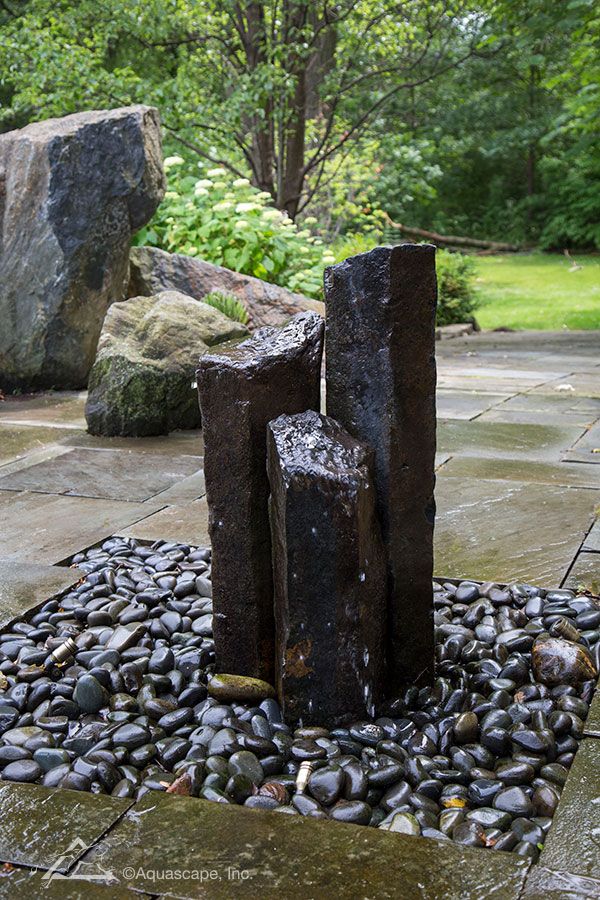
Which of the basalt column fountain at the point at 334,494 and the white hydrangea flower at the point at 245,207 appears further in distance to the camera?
the white hydrangea flower at the point at 245,207

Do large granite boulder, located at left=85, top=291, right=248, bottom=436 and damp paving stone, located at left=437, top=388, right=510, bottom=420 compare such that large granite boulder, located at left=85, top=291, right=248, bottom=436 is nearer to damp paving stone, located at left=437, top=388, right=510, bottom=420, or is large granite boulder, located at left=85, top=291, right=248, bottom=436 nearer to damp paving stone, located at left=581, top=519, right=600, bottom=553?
damp paving stone, located at left=437, top=388, right=510, bottom=420

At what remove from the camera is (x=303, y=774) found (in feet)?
6.77

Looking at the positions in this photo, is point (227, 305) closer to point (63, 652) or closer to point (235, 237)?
point (235, 237)

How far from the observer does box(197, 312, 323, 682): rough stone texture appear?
2.41 m

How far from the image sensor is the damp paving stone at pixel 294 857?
1621 millimetres

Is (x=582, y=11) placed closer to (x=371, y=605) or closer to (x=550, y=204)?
(x=371, y=605)

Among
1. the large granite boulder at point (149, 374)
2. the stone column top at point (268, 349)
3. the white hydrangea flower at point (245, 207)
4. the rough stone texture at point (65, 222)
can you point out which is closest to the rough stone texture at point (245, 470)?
the stone column top at point (268, 349)

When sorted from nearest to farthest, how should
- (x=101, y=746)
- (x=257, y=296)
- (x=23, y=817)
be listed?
(x=23, y=817)
(x=101, y=746)
(x=257, y=296)

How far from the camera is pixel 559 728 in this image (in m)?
2.21

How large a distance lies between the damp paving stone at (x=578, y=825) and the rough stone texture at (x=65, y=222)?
526 centimetres

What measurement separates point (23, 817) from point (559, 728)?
3.90ft

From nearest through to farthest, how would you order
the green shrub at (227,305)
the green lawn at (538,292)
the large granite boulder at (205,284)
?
the green shrub at (227,305)
the large granite boulder at (205,284)
the green lawn at (538,292)

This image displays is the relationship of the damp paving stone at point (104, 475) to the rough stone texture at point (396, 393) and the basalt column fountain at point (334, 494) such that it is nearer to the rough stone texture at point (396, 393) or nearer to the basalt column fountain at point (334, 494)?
the basalt column fountain at point (334, 494)

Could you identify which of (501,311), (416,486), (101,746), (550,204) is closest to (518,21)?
(501,311)
